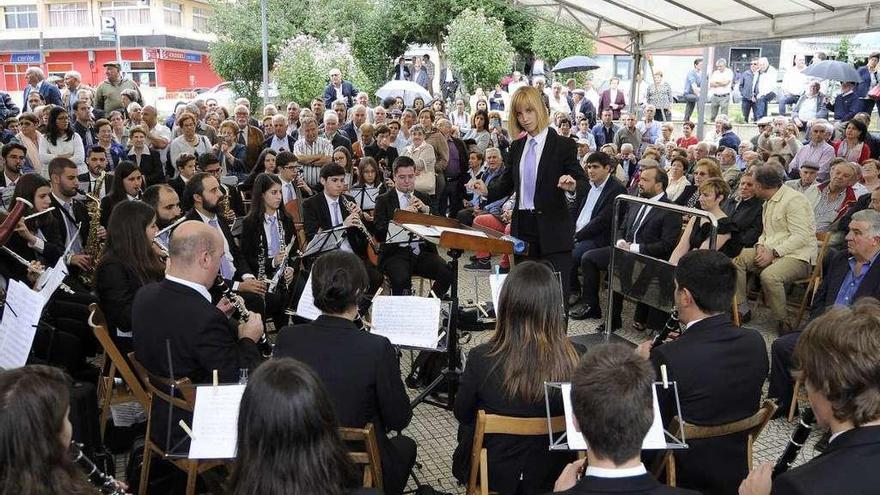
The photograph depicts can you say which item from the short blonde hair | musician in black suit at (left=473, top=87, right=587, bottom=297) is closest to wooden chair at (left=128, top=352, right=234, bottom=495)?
musician in black suit at (left=473, top=87, right=587, bottom=297)

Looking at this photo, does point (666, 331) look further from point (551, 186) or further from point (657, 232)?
point (657, 232)

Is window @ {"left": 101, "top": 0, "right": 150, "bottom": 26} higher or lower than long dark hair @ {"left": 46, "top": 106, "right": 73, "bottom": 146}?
higher

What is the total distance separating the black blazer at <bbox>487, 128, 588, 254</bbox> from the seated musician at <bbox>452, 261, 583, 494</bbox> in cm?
207

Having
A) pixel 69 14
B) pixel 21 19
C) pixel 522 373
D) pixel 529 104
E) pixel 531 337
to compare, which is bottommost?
pixel 522 373

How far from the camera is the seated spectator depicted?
252 inches

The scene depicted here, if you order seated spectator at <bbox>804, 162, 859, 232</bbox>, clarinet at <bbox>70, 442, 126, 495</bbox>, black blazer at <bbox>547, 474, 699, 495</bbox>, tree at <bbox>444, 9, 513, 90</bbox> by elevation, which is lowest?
clarinet at <bbox>70, 442, 126, 495</bbox>

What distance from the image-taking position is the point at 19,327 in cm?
303

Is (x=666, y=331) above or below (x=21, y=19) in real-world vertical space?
below

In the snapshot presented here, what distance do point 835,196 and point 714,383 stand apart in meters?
4.89

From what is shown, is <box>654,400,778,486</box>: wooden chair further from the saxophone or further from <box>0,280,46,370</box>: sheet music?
the saxophone

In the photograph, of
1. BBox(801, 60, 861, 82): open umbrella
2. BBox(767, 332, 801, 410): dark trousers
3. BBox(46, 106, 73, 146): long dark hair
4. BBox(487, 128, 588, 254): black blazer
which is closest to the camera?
BBox(767, 332, 801, 410): dark trousers

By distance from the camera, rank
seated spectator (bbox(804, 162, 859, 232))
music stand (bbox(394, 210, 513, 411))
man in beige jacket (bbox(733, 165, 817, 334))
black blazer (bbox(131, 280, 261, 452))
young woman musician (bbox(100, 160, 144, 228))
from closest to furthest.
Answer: black blazer (bbox(131, 280, 261, 452)) → music stand (bbox(394, 210, 513, 411)) → man in beige jacket (bbox(733, 165, 817, 334)) → young woman musician (bbox(100, 160, 144, 228)) → seated spectator (bbox(804, 162, 859, 232))

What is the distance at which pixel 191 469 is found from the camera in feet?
9.03

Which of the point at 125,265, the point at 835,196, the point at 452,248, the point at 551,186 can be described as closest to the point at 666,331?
the point at 452,248
